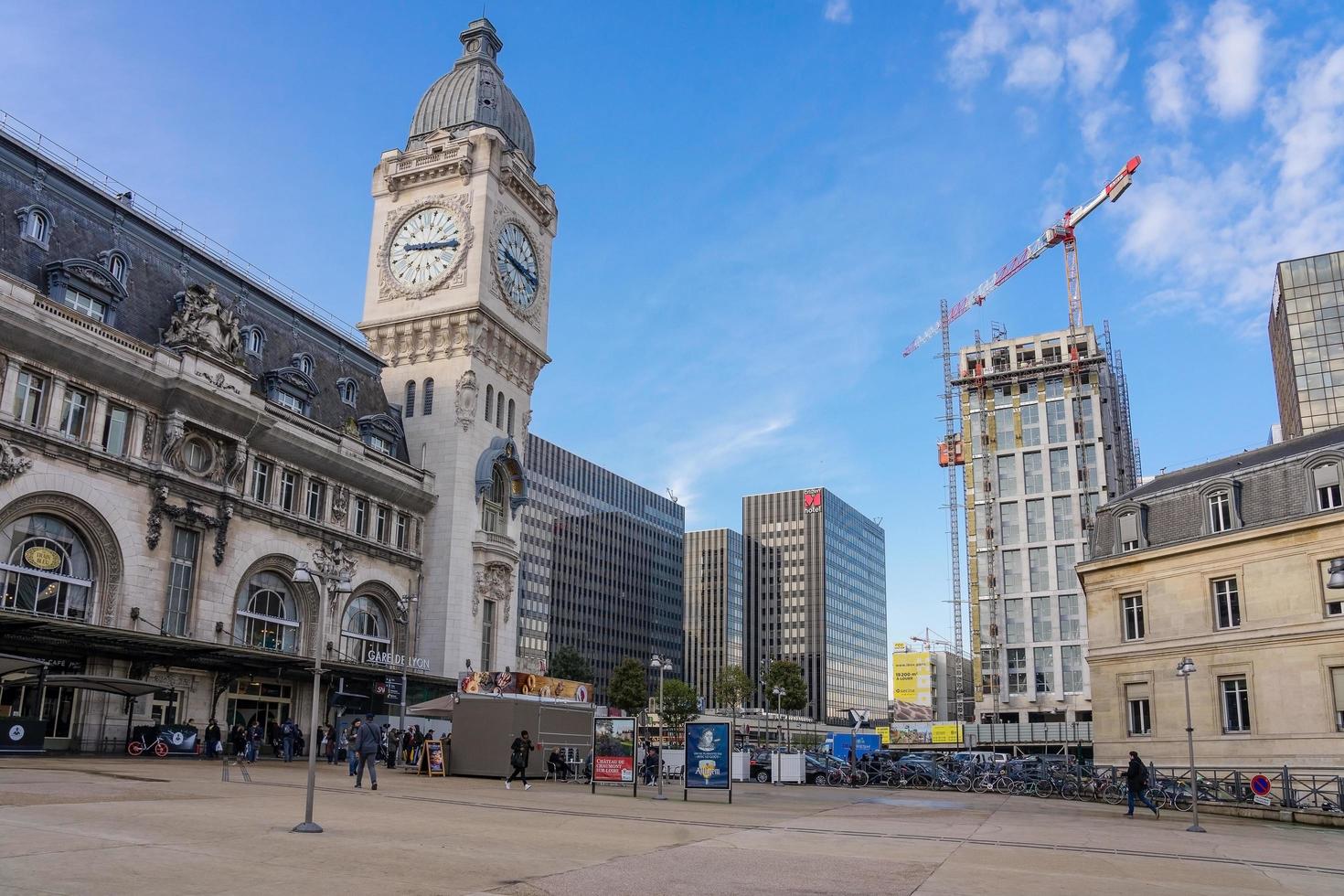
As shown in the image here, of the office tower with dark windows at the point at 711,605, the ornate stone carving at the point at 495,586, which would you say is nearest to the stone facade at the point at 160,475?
the ornate stone carving at the point at 495,586

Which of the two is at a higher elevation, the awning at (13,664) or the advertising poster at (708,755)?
the awning at (13,664)

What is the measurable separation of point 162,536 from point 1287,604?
137 ft

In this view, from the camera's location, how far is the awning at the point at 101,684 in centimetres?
3325

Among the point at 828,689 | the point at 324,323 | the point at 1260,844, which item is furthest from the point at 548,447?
the point at 1260,844

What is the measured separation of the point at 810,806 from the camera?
93.6 ft

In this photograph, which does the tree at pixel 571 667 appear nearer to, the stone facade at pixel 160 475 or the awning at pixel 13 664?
the stone facade at pixel 160 475

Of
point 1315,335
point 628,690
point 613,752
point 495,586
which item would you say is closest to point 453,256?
point 495,586

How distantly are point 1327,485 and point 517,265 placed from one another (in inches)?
1753

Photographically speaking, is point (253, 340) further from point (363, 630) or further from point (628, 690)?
point (628, 690)

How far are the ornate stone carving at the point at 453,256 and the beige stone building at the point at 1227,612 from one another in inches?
1464

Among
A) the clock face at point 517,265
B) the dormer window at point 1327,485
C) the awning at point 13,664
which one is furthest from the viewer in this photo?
the clock face at point 517,265

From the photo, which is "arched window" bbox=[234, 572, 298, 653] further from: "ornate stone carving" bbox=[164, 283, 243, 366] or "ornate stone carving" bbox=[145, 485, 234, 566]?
"ornate stone carving" bbox=[164, 283, 243, 366]

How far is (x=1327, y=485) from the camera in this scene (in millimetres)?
35875

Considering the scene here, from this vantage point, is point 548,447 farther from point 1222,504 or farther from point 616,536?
point 1222,504
